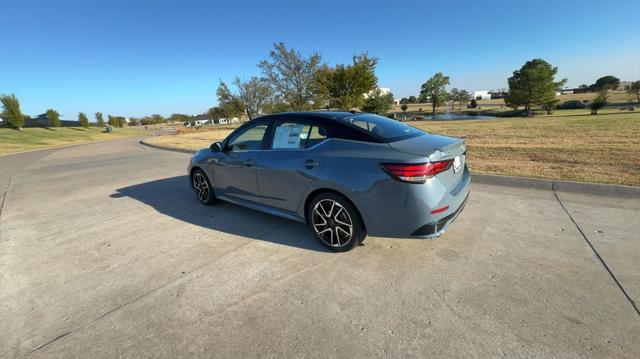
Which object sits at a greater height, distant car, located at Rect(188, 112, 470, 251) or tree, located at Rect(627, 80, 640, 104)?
tree, located at Rect(627, 80, 640, 104)

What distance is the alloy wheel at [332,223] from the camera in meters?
3.00

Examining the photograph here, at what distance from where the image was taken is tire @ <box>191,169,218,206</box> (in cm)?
477

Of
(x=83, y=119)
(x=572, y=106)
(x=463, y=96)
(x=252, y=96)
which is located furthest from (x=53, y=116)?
(x=463, y=96)

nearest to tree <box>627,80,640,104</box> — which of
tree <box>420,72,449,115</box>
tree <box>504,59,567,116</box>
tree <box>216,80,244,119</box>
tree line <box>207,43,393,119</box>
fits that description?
tree <box>504,59,567,116</box>

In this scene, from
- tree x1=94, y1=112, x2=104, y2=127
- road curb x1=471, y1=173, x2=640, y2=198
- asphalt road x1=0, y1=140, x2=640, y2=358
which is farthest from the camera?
tree x1=94, y1=112, x2=104, y2=127

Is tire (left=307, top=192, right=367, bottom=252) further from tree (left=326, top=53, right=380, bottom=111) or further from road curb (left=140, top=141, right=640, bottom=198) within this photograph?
tree (left=326, top=53, right=380, bottom=111)

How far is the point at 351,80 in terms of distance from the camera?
1099 inches

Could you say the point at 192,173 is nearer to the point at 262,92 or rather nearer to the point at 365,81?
the point at 365,81

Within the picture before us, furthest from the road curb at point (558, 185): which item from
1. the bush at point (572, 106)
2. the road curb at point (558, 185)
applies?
the bush at point (572, 106)

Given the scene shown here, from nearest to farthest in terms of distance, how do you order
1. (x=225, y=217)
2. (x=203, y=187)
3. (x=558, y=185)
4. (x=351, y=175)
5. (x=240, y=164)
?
(x=351, y=175) < (x=240, y=164) < (x=225, y=217) < (x=558, y=185) < (x=203, y=187)

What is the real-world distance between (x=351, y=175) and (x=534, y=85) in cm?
5828

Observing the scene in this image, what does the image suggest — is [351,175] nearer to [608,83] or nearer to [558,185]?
[558,185]

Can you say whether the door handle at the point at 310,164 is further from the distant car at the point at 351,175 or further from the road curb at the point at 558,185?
the road curb at the point at 558,185

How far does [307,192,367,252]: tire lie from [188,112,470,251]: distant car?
0.01 m
